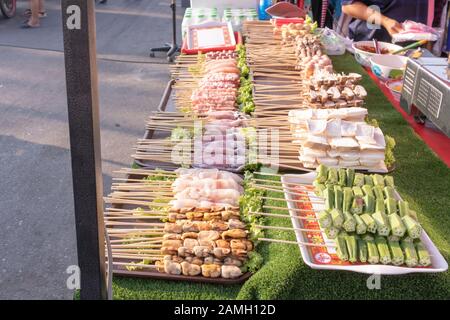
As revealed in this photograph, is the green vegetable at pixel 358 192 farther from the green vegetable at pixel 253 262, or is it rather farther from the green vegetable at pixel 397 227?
the green vegetable at pixel 253 262

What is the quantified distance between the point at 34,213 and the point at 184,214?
109 inches

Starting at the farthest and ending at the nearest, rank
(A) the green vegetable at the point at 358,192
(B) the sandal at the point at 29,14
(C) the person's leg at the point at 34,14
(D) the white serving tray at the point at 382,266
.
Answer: (B) the sandal at the point at 29,14 < (C) the person's leg at the point at 34,14 < (A) the green vegetable at the point at 358,192 < (D) the white serving tray at the point at 382,266

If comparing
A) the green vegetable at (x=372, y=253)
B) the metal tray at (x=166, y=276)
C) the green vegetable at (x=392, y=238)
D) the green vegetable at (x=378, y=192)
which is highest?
the green vegetable at (x=378, y=192)

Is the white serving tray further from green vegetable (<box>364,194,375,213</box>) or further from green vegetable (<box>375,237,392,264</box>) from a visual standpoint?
green vegetable (<box>364,194,375,213</box>)

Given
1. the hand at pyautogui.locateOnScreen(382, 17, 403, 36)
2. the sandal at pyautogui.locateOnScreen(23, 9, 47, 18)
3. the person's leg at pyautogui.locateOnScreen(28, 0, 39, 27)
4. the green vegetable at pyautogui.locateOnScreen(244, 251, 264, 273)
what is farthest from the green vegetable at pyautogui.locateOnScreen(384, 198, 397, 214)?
the sandal at pyautogui.locateOnScreen(23, 9, 47, 18)

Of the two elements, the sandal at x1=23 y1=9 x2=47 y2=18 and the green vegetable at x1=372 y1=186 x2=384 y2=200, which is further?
the sandal at x1=23 y1=9 x2=47 y2=18

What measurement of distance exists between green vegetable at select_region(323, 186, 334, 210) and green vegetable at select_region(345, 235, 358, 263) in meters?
0.19

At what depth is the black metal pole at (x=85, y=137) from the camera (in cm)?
136

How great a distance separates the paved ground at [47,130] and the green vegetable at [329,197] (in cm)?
242

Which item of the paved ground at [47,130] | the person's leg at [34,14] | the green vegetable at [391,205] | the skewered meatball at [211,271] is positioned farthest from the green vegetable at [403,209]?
Answer: the person's leg at [34,14]

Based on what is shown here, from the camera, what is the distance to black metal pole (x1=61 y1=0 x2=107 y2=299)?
136 centimetres

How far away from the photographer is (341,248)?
229 cm

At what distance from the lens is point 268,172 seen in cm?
327

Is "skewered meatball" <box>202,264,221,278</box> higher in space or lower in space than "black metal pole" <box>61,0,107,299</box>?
lower
